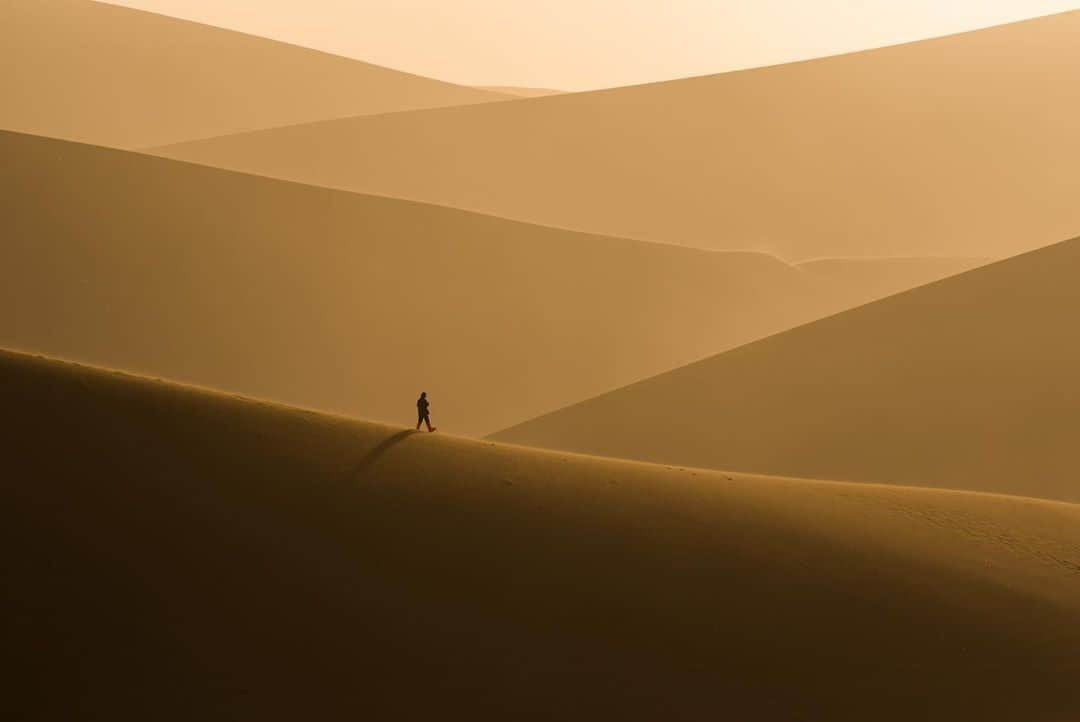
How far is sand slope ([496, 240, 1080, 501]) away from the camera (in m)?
23.0

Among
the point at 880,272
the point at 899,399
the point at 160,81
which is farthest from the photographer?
the point at 160,81

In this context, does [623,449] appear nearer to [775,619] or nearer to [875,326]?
[875,326]

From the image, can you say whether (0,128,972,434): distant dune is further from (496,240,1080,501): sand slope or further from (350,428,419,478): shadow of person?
(350,428,419,478): shadow of person

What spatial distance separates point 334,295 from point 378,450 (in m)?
18.1

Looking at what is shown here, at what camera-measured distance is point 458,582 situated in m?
11.7

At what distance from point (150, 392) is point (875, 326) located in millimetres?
18375

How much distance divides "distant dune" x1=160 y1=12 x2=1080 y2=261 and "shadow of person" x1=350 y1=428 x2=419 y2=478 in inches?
1327

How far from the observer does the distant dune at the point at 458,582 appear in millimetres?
10297

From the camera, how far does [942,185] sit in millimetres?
Answer: 54219

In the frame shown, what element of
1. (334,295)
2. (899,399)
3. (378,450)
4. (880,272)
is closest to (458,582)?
(378,450)

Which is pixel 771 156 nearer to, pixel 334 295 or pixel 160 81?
pixel 334 295

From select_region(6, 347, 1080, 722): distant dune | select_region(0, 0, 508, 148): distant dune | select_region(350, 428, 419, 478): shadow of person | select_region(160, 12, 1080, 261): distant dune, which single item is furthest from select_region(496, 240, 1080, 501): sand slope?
select_region(0, 0, 508, 148): distant dune

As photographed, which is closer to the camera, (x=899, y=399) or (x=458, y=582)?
(x=458, y=582)

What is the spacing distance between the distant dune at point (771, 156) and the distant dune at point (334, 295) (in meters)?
12.4
